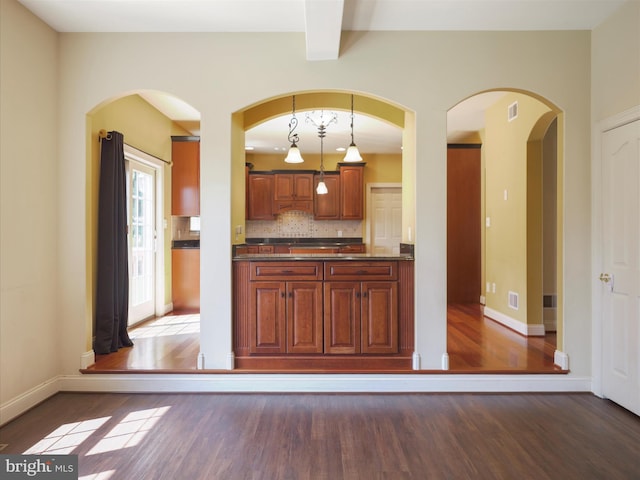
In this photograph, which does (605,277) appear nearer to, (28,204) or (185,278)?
(28,204)

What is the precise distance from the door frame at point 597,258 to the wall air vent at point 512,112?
5.63 ft

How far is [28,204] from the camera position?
113 inches

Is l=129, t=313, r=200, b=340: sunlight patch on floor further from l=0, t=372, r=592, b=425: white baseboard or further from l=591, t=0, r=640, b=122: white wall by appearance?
l=591, t=0, r=640, b=122: white wall

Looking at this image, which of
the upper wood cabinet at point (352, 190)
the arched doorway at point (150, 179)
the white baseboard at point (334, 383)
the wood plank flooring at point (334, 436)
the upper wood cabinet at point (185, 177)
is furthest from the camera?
the upper wood cabinet at point (352, 190)

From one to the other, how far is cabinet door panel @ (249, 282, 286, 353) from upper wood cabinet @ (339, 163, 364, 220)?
15.4 ft

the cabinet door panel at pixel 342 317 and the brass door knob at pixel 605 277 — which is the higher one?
the brass door knob at pixel 605 277


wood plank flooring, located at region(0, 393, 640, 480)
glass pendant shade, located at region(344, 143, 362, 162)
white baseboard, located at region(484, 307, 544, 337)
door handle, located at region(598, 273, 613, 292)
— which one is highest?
glass pendant shade, located at region(344, 143, 362, 162)

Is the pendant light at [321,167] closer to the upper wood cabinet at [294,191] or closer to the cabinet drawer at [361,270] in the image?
the upper wood cabinet at [294,191]

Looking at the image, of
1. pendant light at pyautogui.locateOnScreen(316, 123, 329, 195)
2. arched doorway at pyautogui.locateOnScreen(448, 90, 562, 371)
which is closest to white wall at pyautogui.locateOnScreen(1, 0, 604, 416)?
arched doorway at pyautogui.locateOnScreen(448, 90, 562, 371)

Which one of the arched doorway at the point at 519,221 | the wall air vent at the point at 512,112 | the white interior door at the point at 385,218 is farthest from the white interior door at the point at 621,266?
the white interior door at the point at 385,218

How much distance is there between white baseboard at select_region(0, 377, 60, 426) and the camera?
8.64ft

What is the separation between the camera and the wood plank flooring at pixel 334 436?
211cm

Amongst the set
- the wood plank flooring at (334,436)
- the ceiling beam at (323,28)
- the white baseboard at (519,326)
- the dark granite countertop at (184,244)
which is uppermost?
the ceiling beam at (323,28)

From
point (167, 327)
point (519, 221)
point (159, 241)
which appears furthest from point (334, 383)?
point (159, 241)
